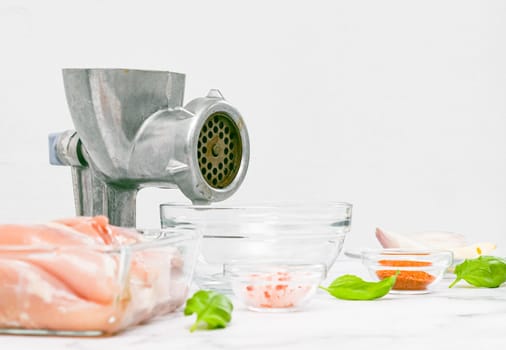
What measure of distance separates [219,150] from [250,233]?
11.2 inches

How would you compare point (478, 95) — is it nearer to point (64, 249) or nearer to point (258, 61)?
point (258, 61)

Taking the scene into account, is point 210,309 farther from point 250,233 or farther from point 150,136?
point 150,136

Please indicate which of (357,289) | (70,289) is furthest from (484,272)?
(70,289)

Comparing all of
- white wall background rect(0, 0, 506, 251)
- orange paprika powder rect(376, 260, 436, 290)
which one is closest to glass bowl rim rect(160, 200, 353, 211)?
orange paprika powder rect(376, 260, 436, 290)

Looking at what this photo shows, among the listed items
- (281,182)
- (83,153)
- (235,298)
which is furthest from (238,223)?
(281,182)

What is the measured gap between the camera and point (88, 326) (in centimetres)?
86

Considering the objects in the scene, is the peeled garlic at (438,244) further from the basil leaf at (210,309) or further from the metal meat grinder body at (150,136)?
the basil leaf at (210,309)

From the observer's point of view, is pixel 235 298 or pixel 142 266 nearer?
pixel 142 266

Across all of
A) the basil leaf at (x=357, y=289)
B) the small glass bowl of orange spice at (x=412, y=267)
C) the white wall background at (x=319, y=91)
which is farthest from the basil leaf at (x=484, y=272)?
the white wall background at (x=319, y=91)

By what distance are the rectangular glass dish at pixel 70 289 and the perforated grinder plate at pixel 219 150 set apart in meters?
0.50

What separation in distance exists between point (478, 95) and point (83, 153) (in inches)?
97.3

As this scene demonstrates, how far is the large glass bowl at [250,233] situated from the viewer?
1.16 meters

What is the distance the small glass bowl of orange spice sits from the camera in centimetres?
120

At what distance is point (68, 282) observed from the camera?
0.85 meters
